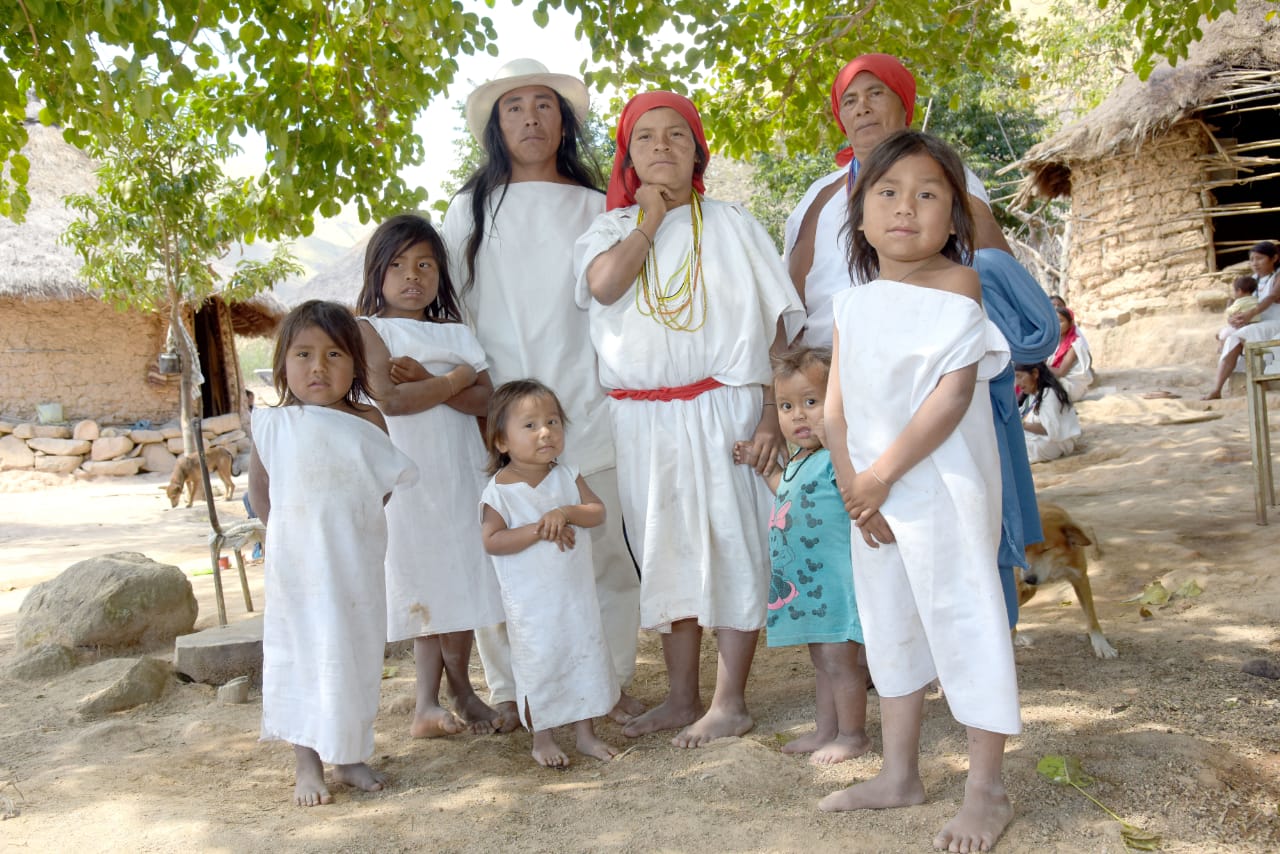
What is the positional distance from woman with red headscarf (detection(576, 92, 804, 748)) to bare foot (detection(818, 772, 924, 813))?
56 cm

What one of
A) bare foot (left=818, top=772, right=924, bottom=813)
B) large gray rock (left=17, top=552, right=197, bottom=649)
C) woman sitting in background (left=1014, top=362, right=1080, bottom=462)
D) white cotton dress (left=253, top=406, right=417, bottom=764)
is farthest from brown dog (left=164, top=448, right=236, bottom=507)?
bare foot (left=818, top=772, right=924, bottom=813)

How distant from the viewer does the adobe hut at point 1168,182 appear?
9344 mm

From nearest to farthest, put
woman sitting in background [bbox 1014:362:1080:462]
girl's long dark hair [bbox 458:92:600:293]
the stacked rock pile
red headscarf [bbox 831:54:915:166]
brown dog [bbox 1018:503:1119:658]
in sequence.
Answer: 1. red headscarf [bbox 831:54:915:166]
2. girl's long dark hair [bbox 458:92:600:293]
3. brown dog [bbox 1018:503:1119:658]
4. woman sitting in background [bbox 1014:362:1080:462]
5. the stacked rock pile

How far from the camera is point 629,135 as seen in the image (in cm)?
279

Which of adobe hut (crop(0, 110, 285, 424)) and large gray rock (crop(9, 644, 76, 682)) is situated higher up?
adobe hut (crop(0, 110, 285, 424))

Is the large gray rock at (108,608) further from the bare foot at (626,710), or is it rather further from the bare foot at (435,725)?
the bare foot at (626,710)

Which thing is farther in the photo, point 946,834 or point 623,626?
point 623,626

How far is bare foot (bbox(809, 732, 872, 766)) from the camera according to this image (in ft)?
8.05

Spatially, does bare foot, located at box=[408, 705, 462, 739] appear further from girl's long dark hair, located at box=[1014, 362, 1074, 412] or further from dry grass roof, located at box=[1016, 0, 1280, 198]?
dry grass roof, located at box=[1016, 0, 1280, 198]

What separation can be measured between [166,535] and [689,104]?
752 cm

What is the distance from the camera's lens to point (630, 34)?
473 cm

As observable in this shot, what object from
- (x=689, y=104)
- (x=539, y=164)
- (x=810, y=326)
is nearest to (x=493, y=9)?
(x=539, y=164)

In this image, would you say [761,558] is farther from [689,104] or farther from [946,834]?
[689,104]

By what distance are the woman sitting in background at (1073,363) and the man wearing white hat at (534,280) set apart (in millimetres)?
6332
